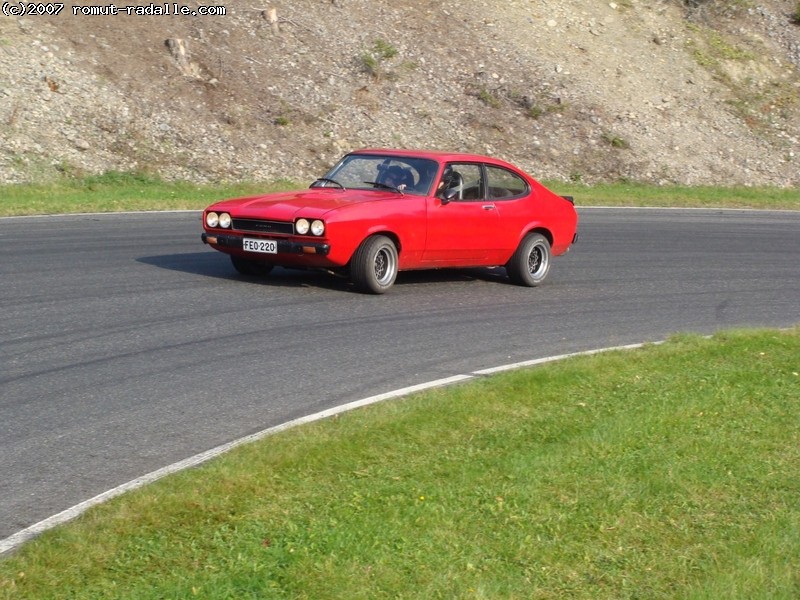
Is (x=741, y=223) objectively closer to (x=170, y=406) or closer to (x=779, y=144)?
(x=779, y=144)

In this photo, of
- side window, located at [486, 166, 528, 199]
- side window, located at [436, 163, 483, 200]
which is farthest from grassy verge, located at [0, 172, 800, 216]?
side window, located at [436, 163, 483, 200]

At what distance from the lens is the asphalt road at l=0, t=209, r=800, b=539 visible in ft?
21.1

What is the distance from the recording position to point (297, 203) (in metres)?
11.5

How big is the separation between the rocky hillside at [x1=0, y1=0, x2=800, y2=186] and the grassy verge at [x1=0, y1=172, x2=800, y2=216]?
2.25ft

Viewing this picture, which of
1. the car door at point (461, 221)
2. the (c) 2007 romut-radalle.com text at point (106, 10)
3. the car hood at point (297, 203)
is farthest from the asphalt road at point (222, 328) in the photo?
the (c) 2007 romut-radalle.com text at point (106, 10)

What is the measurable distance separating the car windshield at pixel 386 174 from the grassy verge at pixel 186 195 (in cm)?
747

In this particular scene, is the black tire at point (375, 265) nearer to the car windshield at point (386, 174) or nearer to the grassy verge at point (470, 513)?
the car windshield at point (386, 174)

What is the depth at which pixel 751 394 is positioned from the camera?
25.2ft

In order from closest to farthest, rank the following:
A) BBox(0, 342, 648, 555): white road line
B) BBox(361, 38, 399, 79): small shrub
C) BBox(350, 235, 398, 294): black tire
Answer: BBox(0, 342, 648, 555): white road line < BBox(350, 235, 398, 294): black tire < BBox(361, 38, 399, 79): small shrub

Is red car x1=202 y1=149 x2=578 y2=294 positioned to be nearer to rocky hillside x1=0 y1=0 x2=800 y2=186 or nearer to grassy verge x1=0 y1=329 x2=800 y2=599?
grassy verge x1=0 y1=329 x2=800 y2=599

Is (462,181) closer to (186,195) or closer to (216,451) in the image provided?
(216,451)

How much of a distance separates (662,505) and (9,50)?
2338 cm

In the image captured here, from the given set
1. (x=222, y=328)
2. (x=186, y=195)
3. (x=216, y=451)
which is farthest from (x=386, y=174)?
(x=186, y=195)

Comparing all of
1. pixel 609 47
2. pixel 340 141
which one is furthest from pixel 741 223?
pixel 609 47
